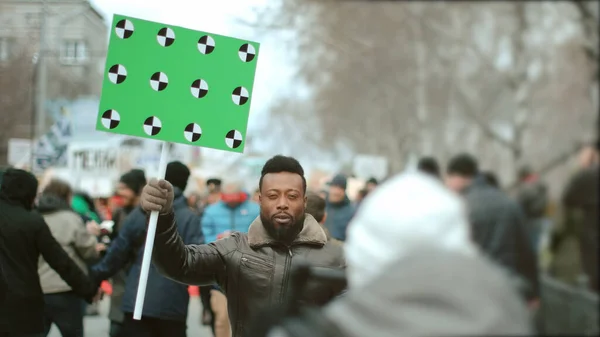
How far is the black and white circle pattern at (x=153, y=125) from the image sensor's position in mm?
5688

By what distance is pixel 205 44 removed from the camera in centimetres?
570

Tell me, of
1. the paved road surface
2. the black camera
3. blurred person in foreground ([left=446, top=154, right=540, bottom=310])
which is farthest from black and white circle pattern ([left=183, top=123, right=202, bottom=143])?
the paved road surface

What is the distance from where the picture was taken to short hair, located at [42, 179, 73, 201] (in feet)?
31.3

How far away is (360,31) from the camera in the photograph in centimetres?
4228

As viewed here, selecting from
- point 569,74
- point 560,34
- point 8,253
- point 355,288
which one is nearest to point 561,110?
point 569,74

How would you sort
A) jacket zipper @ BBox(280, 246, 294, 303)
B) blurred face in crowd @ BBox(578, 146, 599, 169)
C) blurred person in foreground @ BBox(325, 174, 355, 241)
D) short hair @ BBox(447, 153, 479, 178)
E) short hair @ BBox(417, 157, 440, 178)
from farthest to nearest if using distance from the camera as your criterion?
1. blurred person in foreground @ BBox(325, 174, 355, 241)
2. blurred face in crowd @ BBox(578, 146, 599, 169)
3. short hair @ BBox(447, 153, 479, 178)
4. jacket zipper @ BBox(280, 246, 294, 303)
5. short hair @ BBox(417, 157, 440, 178)

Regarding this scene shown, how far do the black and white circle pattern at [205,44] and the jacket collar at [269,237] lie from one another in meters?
1.09

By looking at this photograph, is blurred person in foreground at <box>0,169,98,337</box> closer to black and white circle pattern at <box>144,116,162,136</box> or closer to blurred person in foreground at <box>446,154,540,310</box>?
black and white circle pattern at <box>144,116,162,136</box>

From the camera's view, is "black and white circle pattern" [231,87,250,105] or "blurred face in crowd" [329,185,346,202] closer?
"black and white circle pattern" [231,87,250,105]

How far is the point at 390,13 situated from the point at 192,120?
38700 millimetres

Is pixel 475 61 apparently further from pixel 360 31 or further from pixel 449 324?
pixel 449 324

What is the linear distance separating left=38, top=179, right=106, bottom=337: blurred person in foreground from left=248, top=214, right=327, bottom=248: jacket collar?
3.25 metres

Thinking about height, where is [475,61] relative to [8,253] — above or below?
above

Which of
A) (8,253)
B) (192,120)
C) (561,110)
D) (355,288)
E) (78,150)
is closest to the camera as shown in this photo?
(355,288)
